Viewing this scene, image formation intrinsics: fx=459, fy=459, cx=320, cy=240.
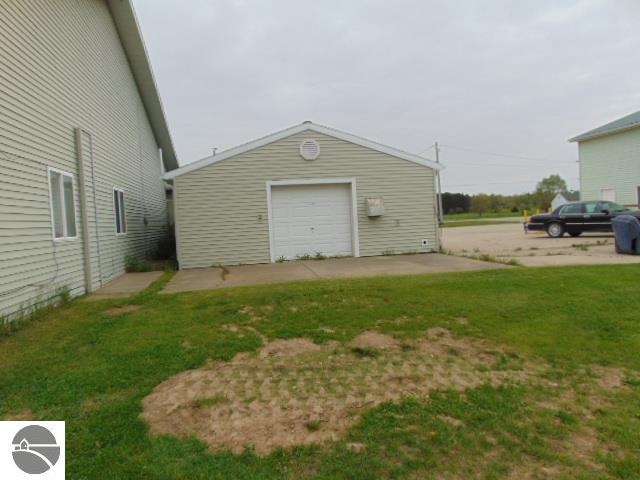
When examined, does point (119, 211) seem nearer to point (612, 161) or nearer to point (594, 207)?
point (594, 207)

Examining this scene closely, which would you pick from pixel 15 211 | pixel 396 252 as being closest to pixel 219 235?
pixel 396 252

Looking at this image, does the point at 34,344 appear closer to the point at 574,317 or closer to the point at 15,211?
the point at 15,211

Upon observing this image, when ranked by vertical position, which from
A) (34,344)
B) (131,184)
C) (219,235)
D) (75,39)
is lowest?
(34,344)

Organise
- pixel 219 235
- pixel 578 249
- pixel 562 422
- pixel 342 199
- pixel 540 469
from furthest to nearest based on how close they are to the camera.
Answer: pixel 578 249
pixel 342 199
pixel 219 235
pixel 562 422
pixel 540 469

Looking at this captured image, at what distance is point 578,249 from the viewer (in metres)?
14.3

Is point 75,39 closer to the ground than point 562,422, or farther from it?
farther from it

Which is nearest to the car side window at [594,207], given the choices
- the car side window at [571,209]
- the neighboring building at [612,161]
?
the car side window at [571,209]

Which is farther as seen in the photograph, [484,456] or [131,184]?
[131,184]

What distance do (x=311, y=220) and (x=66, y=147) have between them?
Answer: 659 centimetres

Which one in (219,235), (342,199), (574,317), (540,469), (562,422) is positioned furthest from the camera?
(342,199)

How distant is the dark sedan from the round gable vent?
40.7 ft

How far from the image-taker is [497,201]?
190 feet

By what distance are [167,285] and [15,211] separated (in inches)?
132

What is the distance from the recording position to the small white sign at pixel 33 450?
281cm
